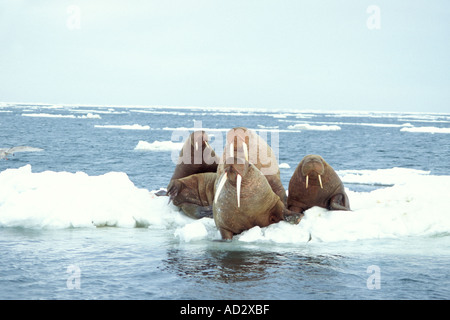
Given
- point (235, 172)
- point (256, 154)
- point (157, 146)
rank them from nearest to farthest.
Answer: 1. point (235, 172)
2. point (256, 154)
3. point (157, 146)

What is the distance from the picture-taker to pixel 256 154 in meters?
7.10

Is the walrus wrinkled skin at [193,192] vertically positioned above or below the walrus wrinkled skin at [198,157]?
below

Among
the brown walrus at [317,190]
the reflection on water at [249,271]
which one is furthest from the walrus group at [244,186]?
the reflection on water at [249,271]

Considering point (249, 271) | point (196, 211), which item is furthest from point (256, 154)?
point (249, 271)

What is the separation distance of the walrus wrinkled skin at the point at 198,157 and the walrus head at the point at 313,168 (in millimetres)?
1608

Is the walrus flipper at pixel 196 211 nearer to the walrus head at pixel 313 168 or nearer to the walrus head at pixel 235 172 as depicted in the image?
the walrus head at pixel 235 172

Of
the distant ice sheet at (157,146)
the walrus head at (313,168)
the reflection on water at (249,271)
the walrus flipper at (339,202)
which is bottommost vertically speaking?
the distant ice sheet at (157,146)

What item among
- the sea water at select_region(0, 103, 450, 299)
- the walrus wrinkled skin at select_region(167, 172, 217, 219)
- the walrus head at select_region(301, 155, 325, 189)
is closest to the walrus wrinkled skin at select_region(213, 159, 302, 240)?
the sea water at select_region(0, 103, 450, 299)

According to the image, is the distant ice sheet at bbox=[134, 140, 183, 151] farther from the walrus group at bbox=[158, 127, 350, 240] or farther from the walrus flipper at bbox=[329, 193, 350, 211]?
the walrus flipper at bbox=[329, 193, 350, 211]

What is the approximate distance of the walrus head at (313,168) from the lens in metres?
6.68

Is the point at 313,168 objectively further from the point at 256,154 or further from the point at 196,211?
the point at 196,211

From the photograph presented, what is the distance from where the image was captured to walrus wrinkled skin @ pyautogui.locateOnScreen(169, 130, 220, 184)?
25.9 feet

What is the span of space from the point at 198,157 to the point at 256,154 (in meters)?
1.14
